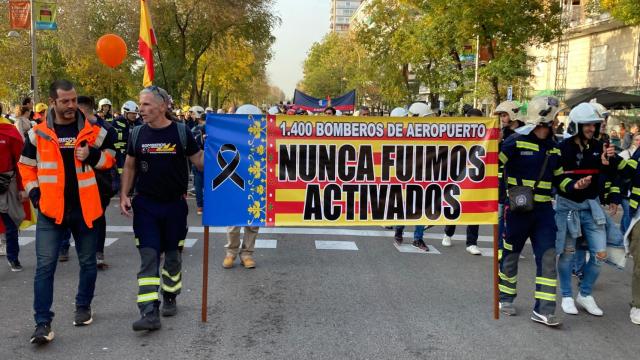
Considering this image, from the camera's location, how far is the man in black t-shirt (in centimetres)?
470

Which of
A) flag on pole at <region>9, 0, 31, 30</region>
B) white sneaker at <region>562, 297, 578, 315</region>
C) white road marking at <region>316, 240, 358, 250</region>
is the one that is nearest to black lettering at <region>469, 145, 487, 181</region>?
white sneaker at <region>562, 297, 578, 315</region>

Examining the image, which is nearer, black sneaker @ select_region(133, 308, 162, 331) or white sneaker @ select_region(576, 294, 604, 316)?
black sneaker @ select_region(133, 308, 162, 331)

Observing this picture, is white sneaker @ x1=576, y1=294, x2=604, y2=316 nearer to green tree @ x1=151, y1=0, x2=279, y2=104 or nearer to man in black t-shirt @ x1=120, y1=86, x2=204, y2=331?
man in black t-shirt @ x1=120, y1=86, x2=204, y2=331

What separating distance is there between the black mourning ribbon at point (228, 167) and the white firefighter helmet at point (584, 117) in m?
3.07

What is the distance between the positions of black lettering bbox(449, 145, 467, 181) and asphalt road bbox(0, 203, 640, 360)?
130 cm

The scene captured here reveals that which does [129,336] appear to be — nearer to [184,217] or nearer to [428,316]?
[184,217]

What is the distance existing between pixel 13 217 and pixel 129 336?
2571mm

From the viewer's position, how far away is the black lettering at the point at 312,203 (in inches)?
201

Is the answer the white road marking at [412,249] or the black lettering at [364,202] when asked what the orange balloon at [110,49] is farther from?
the black lettering at [364,202]

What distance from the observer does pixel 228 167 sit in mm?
4906

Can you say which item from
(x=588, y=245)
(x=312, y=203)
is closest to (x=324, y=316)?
(x=312, y=203)

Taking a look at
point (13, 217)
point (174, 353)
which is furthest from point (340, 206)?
point (13, 217)

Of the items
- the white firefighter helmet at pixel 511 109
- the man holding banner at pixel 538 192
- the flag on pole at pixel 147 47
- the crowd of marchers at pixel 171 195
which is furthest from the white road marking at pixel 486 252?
the flag on pole at pixel 147 47

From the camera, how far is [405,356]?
433 cm
